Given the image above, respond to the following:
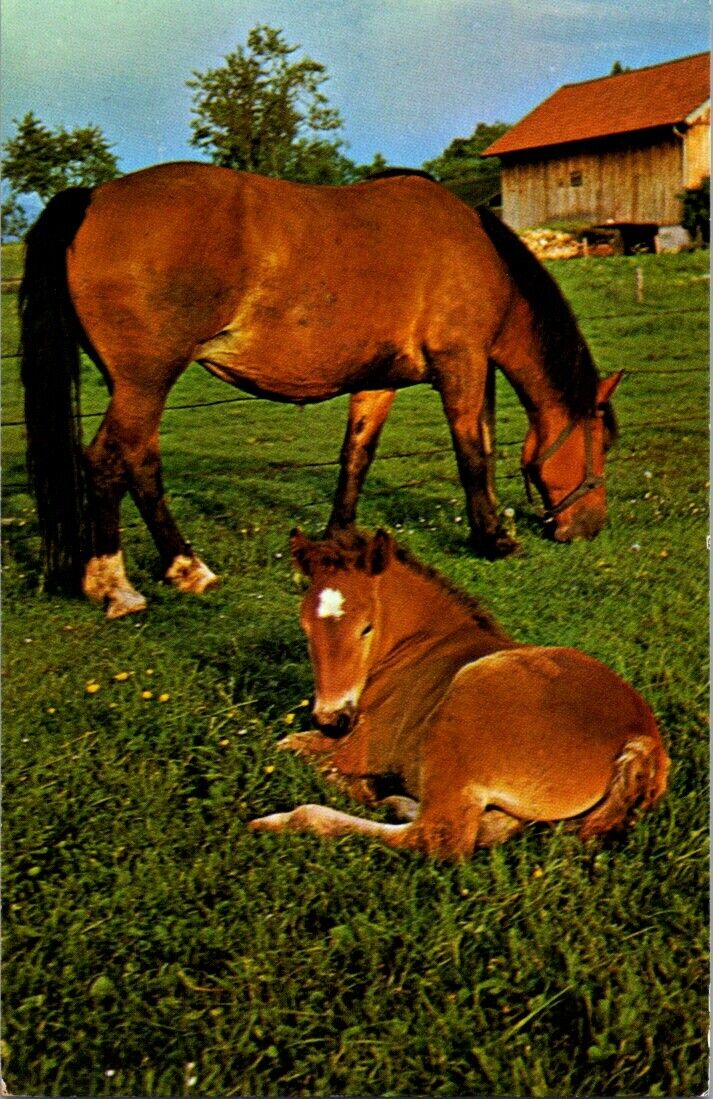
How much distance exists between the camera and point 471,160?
358cm

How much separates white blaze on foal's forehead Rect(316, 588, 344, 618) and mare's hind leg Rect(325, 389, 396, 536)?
2.19ft

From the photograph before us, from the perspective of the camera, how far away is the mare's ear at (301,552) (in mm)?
2953

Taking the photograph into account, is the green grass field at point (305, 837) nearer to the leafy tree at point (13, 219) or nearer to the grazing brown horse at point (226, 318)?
the grazing brown horse at point (226, 318)

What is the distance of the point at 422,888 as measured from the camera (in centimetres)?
267

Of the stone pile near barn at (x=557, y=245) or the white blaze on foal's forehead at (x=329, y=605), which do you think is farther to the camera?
the stone pile near barn at (x=557, y=245)

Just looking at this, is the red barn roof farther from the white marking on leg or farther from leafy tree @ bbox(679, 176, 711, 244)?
the white marking on leg

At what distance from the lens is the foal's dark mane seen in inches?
116

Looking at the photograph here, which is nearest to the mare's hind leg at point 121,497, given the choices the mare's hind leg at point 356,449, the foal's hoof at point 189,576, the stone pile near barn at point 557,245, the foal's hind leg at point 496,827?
the foal's hoof at point 189,576

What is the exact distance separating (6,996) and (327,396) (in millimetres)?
1936

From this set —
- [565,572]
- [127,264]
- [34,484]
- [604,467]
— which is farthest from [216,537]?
[604,467]

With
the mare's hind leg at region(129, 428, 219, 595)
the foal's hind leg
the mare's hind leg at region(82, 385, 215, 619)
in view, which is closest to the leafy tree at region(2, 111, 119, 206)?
the mare's hind leg at region(82, 385, 215, 619)

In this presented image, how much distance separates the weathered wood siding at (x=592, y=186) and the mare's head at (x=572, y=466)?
55cm

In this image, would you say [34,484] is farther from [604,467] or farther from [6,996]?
[604,467]

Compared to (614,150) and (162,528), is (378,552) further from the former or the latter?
(614,150)
